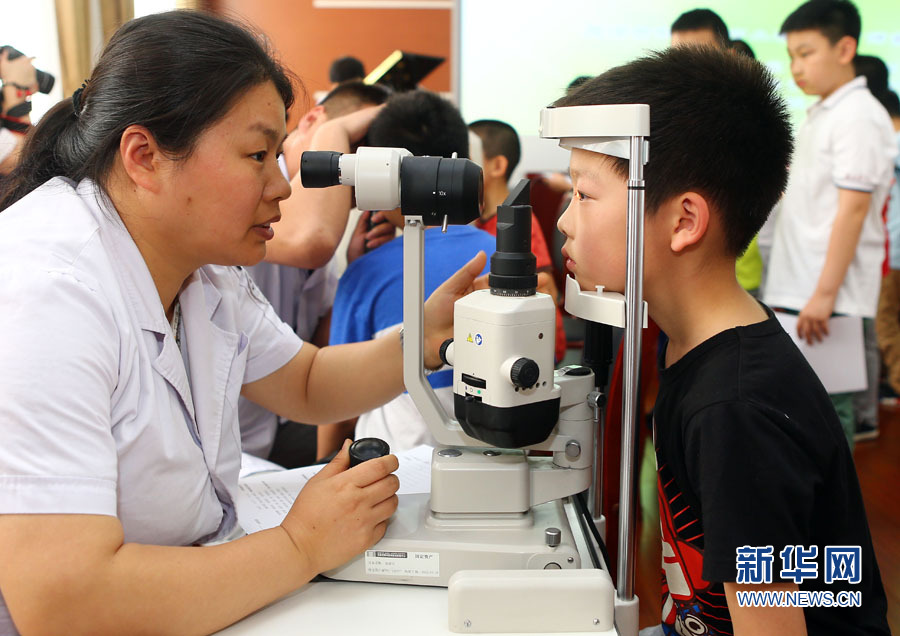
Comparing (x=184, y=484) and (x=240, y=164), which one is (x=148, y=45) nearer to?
(x=240, y=164)

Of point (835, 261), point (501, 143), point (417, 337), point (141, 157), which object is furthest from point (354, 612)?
point (501, 143)

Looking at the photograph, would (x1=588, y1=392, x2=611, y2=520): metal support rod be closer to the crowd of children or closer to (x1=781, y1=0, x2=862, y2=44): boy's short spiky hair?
the crowd of children

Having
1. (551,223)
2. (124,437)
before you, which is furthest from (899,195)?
(124,437)

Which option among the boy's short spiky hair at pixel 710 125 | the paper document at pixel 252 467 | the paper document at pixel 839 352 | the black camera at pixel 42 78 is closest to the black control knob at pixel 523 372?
the boy's short spiky hair at pixel 710 125

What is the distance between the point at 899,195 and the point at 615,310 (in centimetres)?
332

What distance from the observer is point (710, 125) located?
830 mm

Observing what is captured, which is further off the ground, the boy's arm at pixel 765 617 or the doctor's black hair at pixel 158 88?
the doctor's black hair at pixel 158 88

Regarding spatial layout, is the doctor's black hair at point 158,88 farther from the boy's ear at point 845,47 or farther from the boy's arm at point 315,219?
the boy's ear at point 845,47

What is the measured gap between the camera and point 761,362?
0.80 metres

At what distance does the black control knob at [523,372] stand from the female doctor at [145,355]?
22 centimetres

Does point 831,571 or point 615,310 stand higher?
point 615,310

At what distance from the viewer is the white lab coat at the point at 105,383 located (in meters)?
0.66

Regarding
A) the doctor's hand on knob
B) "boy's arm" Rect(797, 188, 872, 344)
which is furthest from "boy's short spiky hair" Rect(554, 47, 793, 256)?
"boy's arm" Rect(797, 188, 872, 344)

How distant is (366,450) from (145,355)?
0.27 meters
